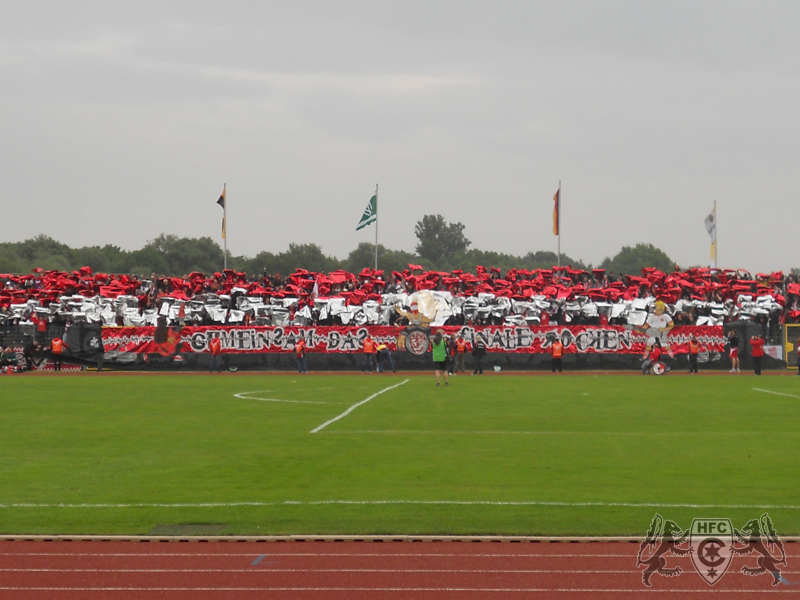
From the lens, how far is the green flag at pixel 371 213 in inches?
2309

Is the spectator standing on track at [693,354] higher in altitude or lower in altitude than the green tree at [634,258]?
lower

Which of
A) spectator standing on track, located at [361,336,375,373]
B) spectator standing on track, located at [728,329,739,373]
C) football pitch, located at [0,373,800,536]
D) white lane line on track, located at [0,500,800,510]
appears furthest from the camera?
spectator standing on track, located at [361,336,375,373]

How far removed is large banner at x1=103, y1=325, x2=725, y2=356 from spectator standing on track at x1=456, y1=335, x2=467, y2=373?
0.87 meters

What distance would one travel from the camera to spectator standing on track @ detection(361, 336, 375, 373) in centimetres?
4341

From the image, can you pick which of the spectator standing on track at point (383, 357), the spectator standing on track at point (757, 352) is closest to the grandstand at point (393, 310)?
the spectator standing on track at point (383, 357)

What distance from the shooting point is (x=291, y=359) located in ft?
150

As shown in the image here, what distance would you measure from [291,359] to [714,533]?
Result: 37014mm

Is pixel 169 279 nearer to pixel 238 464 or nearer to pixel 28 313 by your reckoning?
pixel 28 313

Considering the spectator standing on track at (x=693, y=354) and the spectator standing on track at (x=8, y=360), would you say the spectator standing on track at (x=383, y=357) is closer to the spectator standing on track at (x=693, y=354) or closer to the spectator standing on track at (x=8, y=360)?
the spectator standing on track at (x=693, y=354)

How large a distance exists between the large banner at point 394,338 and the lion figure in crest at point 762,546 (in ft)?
111

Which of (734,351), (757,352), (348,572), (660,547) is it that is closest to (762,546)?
(660,547)

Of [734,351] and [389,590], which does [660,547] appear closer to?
[389,590]

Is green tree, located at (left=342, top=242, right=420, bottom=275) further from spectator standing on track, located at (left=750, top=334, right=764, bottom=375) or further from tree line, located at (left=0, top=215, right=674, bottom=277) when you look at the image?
spectator standing on track, located at (left=750, top=334, right=764, bottom=375)

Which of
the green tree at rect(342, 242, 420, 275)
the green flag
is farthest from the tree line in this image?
the green flag
